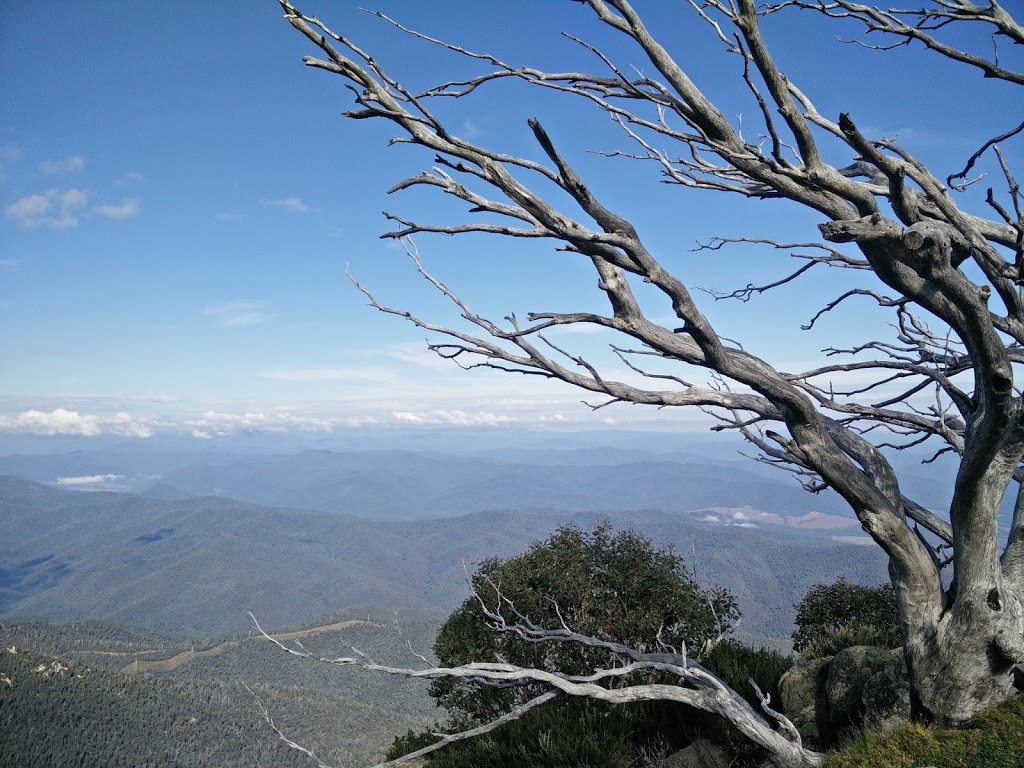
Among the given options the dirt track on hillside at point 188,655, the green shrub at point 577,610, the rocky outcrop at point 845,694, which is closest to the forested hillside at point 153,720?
the dirt track on hillside at point 188,655

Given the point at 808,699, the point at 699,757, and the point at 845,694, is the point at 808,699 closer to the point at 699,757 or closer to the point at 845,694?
the point at 845,694

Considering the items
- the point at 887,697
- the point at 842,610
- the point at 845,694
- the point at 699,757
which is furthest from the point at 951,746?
the point at 842,610

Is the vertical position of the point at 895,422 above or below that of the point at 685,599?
above

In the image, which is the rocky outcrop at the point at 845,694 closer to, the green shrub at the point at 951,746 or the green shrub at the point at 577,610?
the green shrub at the point at 951,746

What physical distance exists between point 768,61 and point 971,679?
4.47 m

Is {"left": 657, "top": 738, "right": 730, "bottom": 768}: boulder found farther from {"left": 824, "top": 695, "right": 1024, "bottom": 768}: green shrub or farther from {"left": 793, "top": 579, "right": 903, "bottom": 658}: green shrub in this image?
{"left": 793, "top": 579, "right": 903, "bottom": 658}: green shrub

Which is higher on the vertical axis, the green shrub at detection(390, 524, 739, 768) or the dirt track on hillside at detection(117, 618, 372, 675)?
the green shrub at detection(390, 524, 739, 768)

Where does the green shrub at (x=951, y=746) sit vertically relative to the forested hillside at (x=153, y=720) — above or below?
above

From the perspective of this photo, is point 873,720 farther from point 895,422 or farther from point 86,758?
point 86,758

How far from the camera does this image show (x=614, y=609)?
12594 mm

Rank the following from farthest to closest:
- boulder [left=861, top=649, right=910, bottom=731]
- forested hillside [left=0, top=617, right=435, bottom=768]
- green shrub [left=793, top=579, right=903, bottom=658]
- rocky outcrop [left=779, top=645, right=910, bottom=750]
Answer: forested hillside [left=0, top=617, right=435, bottom=768], green shrub [left=793, top=579, right=903, bottom=658], rocky outcrop [left=779, top=645, right=910, bottom=750], boulder [left=861, top=649, right=910, bottom=731]

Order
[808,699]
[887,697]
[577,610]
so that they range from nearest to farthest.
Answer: [887,697] < [808,699] < [577,610]

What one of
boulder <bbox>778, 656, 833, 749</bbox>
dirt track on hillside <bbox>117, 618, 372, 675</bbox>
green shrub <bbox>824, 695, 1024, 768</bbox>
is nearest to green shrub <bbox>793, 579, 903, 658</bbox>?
boulder <bbox>778, 656, 833, 749</bbox>

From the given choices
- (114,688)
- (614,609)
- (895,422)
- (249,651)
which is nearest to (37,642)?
(249,651)
